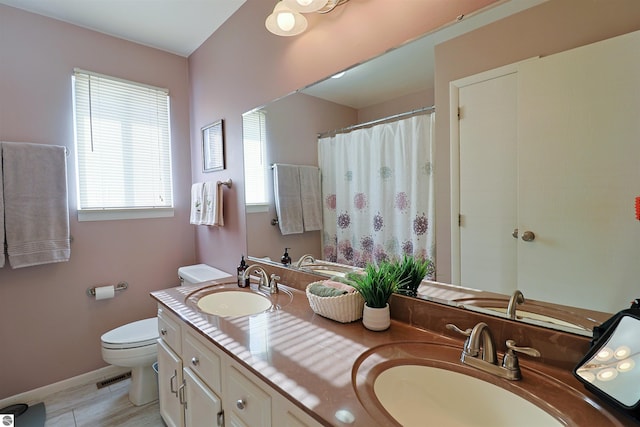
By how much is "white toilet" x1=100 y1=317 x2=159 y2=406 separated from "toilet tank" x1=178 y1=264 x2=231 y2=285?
0.40 m

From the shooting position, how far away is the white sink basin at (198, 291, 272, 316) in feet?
5.23

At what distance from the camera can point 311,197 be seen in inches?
65.1

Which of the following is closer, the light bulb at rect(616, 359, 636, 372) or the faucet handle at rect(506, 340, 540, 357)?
the light bulb at rect(616, 359, 636, 372)

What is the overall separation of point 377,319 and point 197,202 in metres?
1.89

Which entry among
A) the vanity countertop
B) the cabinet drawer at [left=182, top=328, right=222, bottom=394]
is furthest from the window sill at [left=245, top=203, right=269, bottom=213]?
the cabinet drawer at [left=182, top=328, right=222, bottom=394]

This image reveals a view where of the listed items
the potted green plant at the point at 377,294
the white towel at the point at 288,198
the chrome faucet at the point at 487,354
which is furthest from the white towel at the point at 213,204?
the chrome faucet at the point at 487,354

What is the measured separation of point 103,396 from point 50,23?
2604 millimetres

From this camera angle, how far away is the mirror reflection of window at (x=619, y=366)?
621mm

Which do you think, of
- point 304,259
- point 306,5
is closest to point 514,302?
point 304,259

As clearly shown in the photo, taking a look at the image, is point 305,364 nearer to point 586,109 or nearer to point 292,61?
point 586,109

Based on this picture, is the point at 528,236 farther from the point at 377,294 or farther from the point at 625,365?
the point at 377,294

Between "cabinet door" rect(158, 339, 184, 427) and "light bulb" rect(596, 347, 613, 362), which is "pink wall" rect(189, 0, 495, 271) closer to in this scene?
"cabinet door" rect(158, 339, 184, 427)

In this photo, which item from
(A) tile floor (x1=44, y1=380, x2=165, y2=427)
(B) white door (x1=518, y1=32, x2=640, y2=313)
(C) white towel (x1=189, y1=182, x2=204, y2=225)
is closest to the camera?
Result: (B) white door (x1=518, y1=32, x2=640, y2=313)

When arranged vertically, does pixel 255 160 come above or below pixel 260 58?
below
